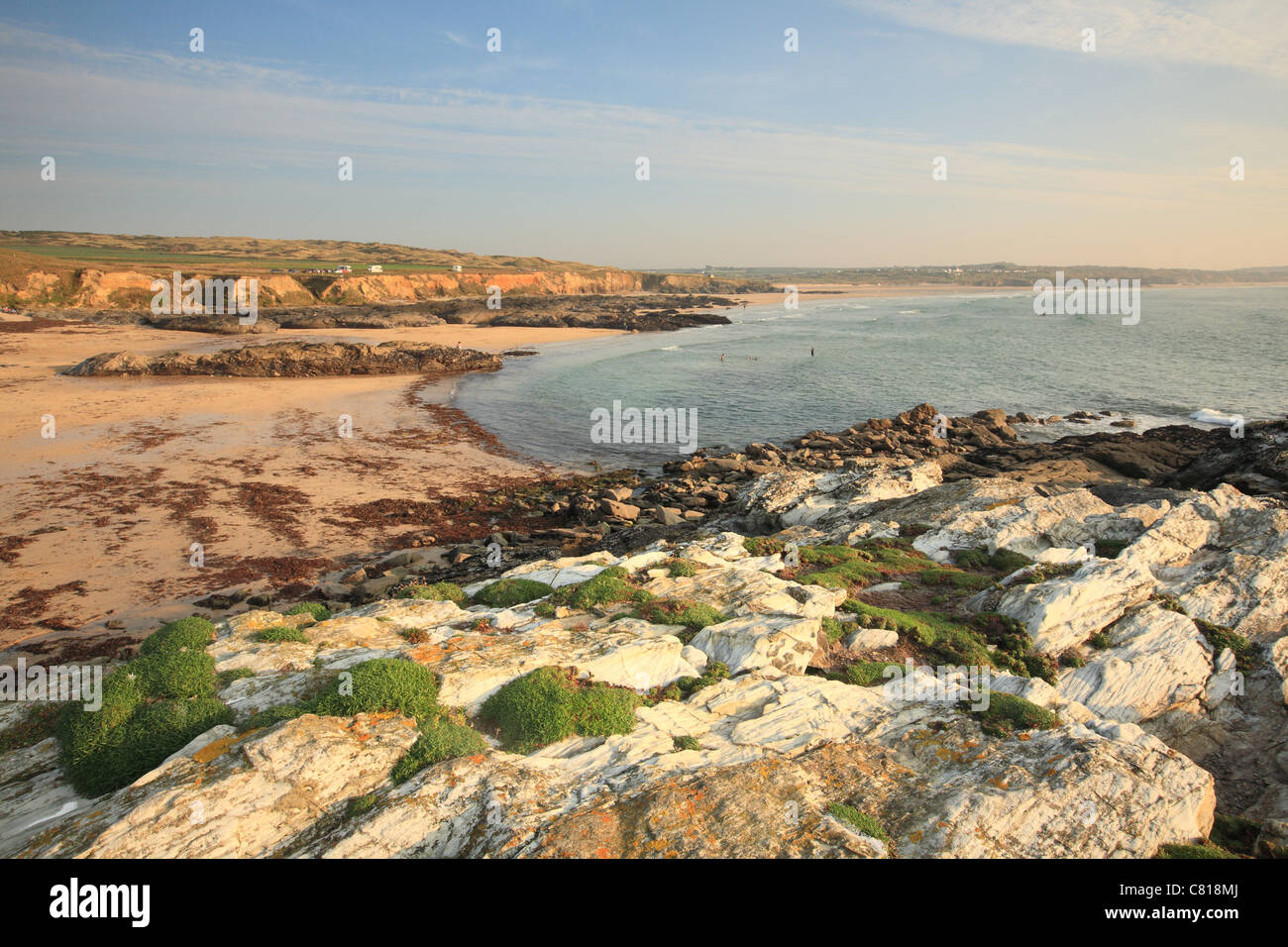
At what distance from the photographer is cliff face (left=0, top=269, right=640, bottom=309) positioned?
79500 millimetres

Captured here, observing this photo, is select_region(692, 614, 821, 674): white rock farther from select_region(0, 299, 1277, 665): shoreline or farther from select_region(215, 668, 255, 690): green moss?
select_region(0, 299, 1277, 665): shoreline

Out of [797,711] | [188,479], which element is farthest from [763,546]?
[188,479]

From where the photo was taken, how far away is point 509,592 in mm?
13469

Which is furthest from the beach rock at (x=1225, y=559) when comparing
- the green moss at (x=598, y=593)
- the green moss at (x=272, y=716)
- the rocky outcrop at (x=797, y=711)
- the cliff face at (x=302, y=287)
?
the cliff face at (x=302, y=287)

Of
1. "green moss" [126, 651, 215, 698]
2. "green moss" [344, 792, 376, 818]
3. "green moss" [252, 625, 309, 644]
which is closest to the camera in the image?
"green moss" [344, 792, 376, 818]

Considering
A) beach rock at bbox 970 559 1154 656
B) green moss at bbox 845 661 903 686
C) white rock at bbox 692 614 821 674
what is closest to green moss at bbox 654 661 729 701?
white rock at bbox 692 614 821 674

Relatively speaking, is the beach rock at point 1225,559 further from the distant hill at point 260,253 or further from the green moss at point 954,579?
the distant hill at point 260,253

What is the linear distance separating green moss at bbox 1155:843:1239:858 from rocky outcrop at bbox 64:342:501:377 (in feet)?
199

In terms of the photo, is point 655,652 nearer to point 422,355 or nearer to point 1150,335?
point 422,355

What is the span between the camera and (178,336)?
70125mm

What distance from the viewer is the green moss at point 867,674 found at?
32.4 feet

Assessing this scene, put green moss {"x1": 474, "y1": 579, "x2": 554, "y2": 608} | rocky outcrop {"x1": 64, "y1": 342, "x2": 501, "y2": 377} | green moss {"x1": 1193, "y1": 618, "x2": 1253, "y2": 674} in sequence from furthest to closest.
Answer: rocky outcrop {"x1": 64, "y1": 342, "x2": 501, "y2": 377} < green moss {"x1": 474, "y1": 579, "x2": 554, "y2": 608} < green moss {"x1": 1193, "y1": 618, "x2": 1253, "y2": 674}

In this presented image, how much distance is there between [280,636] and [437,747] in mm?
5262

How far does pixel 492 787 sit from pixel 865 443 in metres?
32.4
